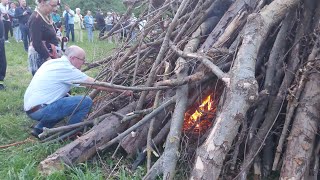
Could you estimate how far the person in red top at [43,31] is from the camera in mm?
5746

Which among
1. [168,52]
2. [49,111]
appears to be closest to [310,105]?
[168,52]

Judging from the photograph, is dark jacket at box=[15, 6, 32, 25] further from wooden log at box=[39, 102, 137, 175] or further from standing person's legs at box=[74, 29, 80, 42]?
wooden log at box=[39, 102, 137, 175]

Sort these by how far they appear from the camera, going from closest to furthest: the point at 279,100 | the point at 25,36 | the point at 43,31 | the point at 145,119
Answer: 1. the point at 279,100
2. the point at 145,119
3. the point at 43,31
4. the point at 25,36

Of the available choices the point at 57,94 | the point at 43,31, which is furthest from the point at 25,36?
the point at 57,94

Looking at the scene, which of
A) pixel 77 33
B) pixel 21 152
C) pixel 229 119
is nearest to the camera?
pixel 229 119

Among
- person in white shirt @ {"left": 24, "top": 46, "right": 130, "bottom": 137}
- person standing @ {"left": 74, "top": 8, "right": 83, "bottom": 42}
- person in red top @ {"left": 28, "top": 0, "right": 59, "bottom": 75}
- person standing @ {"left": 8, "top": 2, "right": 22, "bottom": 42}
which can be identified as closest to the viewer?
person in white shirt @ {"left": 24, "top": 46, "right": 130, "bottom": 137}

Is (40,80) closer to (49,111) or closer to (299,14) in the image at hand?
(49,111)

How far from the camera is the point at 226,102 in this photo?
328cm

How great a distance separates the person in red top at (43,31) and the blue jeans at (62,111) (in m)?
1.09

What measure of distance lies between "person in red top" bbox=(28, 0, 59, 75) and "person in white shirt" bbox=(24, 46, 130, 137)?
766mm

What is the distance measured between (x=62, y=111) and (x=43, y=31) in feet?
4.53

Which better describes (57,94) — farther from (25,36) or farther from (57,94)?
(25,36)

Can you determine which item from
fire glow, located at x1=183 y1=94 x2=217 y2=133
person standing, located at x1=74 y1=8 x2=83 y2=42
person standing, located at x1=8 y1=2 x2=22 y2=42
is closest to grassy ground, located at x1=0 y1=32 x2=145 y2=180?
fire glow, located at x1=183 y1=94 x2=217 y2=133

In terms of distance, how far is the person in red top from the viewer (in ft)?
18.9
